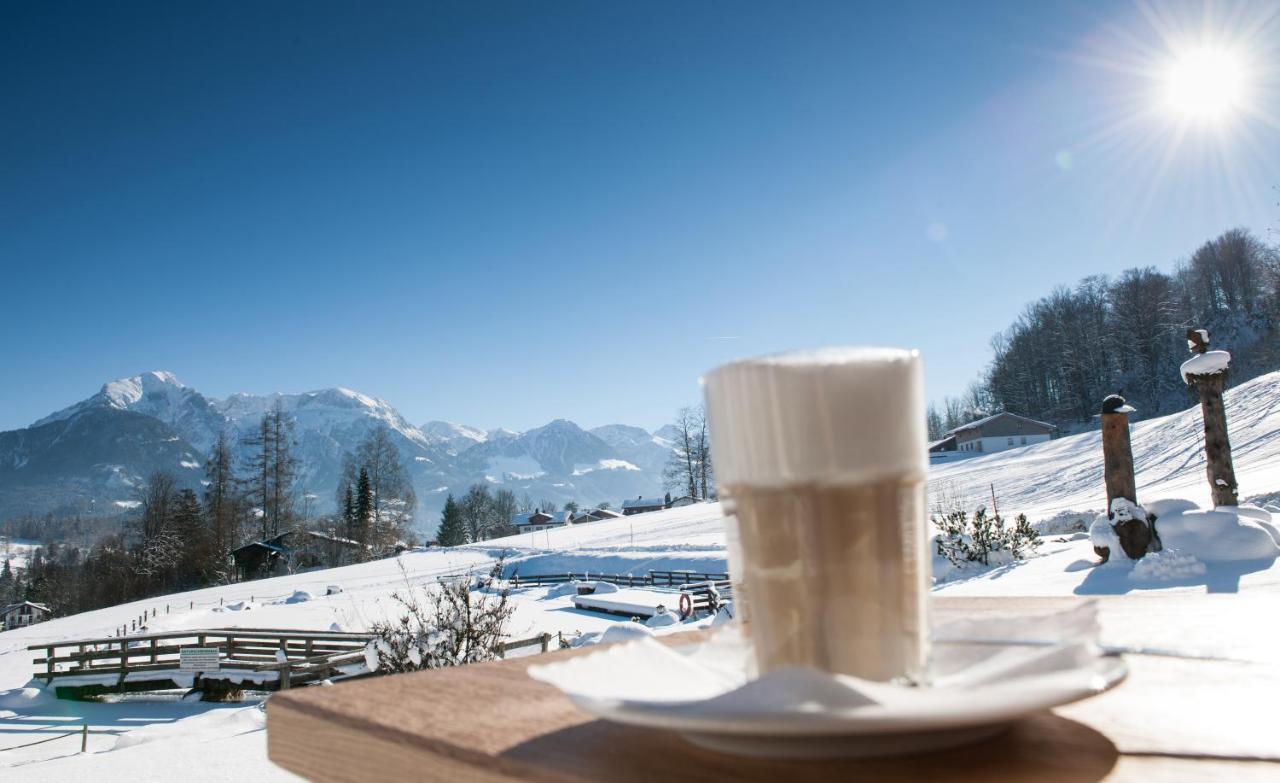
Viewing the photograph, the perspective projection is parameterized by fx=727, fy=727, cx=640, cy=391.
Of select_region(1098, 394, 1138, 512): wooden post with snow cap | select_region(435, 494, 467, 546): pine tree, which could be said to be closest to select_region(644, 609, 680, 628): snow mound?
select_region(1098, 394, 1138, 512): wooden post with snow cap

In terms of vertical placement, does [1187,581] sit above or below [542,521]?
above

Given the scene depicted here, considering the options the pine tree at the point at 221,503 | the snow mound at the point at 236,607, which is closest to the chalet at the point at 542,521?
the pine tree at the point at 221,503

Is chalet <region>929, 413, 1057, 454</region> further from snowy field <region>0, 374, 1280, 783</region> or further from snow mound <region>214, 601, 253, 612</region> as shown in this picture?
snow mound <region>214, 601, 253, 612</region>

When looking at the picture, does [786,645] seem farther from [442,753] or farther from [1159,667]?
[1159,667]

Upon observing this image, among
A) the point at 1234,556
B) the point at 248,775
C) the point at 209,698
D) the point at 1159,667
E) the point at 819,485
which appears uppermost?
the point at 819,485

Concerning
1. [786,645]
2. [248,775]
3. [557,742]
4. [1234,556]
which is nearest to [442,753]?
[557,742]

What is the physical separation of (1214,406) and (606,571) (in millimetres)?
24491

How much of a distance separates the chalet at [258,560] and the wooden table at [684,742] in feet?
156

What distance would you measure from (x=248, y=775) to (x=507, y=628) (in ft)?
38.0

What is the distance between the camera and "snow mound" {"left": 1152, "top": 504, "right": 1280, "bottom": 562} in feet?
25.6

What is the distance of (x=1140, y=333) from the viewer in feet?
153

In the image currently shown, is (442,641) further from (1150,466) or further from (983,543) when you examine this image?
(1150,466)

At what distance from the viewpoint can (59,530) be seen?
158625 millimetres

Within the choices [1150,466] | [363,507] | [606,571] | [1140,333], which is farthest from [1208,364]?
[363,507]
